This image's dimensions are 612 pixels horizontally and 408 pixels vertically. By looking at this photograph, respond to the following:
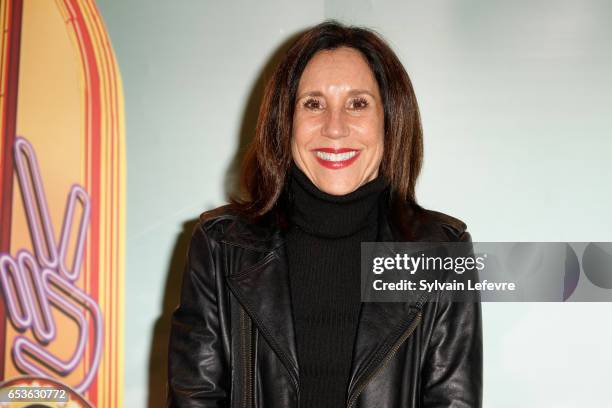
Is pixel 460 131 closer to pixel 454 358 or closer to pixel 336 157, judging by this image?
pixel 336 157

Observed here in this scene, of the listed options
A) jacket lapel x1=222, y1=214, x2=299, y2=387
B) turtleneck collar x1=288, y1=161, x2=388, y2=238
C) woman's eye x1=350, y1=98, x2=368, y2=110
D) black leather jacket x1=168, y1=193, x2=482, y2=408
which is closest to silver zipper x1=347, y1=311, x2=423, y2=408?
black leather jacket x1=168, y1=193, x2=482, y2=408

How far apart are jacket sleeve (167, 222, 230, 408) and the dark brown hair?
7.7 inches

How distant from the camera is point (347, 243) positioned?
169cm

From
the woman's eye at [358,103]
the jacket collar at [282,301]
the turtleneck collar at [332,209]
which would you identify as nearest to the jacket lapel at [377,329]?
the jacket collar at [282,301]

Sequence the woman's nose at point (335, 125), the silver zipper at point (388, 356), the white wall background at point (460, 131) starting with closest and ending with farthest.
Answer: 1. the silver zipper at point (388, 356)
2. the woman's nose at point (335, 125)
3. the white wall background at point (460, 131)

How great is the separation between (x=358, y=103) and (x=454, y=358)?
669 millimetres

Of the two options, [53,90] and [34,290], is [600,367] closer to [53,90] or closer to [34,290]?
[34,290]

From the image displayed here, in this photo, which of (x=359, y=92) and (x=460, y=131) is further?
(x=460, y=131)

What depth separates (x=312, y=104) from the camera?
173 cm

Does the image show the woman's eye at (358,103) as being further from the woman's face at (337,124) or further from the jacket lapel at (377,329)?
the jacket lapel at (377,329)

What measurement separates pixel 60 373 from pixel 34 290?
28 centimetres

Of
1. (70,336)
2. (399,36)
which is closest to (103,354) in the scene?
(70,336)

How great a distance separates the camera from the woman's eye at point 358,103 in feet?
5.64

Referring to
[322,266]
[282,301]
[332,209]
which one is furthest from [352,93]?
[282,301]
